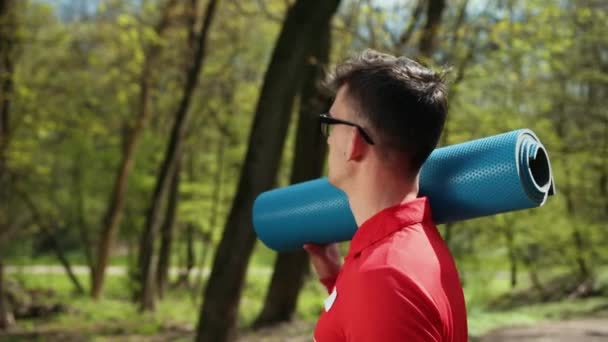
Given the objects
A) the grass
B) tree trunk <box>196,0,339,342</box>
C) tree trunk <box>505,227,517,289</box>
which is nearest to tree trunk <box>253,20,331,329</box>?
the grass

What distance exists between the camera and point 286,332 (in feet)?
34.3

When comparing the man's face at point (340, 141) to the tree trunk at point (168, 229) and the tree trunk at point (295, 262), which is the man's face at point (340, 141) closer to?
the tree trunk at point (295, 262)

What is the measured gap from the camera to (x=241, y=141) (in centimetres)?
2377

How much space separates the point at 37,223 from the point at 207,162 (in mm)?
5734

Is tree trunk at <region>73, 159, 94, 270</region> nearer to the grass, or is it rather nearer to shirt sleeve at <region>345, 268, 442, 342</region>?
the grass

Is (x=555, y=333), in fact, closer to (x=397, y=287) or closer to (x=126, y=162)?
(x=397, y=287)

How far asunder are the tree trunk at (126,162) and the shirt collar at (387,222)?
1756 cm

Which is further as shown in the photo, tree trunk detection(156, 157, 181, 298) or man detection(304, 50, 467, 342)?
tree trunk detection(156, 157, 181, 298)

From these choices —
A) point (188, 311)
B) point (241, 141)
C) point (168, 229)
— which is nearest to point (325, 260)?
point (188, 311)

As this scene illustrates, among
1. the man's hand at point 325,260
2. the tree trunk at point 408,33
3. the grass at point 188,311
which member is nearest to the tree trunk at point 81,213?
the grass at point 188,311

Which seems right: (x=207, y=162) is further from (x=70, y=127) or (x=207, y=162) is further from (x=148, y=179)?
(x=70, y=127)

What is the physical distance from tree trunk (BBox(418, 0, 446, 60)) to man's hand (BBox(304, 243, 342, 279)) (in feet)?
25.0

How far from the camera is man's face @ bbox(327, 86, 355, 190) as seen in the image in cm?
190

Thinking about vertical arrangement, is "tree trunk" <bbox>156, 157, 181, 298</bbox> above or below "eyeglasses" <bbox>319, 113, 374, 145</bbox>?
below
